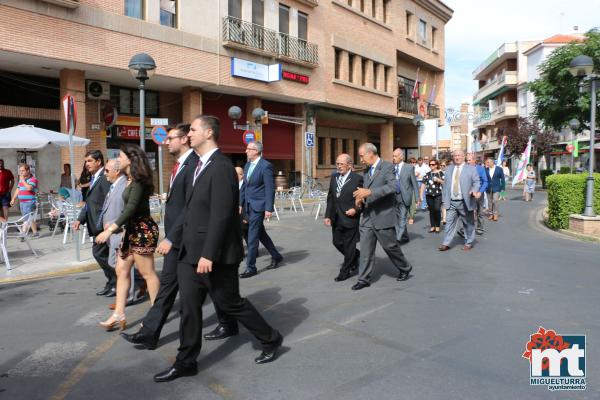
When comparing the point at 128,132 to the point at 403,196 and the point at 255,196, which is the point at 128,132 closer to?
the point at 403,196

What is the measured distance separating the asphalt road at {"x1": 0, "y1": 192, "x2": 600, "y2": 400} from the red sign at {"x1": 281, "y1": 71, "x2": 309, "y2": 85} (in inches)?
626

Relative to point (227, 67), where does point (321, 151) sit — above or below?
below

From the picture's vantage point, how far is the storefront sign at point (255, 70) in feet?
65.7

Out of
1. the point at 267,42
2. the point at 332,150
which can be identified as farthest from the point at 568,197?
the point at 332,150

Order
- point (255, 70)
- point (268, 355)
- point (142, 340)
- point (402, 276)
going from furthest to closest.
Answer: point (255, 70), point (402, 276), point (142, 340), point (268, 355)

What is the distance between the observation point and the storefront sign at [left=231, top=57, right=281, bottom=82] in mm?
20031

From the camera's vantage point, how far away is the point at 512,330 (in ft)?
15.7

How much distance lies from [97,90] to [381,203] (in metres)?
14.2

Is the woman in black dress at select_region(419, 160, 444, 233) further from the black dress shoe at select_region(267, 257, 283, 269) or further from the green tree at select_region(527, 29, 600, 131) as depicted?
the green tree at select_region(527, 29, 600, 131)

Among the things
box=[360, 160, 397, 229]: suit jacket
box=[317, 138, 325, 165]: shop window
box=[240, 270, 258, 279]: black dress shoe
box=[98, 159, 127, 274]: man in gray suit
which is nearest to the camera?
box=[98, 159, 127, 274]: man in gray suit

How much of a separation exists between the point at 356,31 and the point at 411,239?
19.7 metres

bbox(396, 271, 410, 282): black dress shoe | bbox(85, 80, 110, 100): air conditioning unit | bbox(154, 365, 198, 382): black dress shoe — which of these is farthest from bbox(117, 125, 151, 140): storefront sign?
bbox(154, 365, 198, 382): black dress shoe

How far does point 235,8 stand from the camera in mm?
20859

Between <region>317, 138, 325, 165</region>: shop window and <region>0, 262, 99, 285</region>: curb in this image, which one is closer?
<region>0, 262, 99, 285</region>: curb
